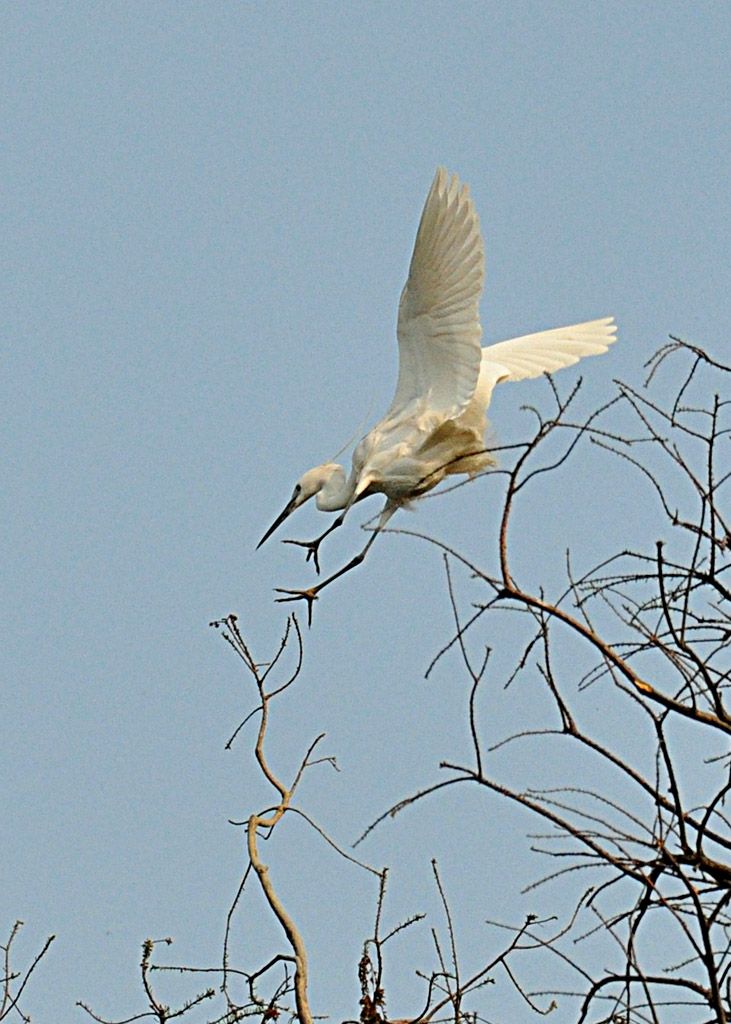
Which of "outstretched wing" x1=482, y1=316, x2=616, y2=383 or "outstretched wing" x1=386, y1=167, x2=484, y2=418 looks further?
"outstretched wing" x1=482, y1=316, x2=616, y2=383

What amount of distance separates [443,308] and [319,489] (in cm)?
127

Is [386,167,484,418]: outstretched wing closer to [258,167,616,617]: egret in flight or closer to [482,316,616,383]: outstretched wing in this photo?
[258,167,616,617]: egret in flight

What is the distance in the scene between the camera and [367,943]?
9.50 ft

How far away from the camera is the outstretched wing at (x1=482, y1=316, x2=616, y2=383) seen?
698 cm

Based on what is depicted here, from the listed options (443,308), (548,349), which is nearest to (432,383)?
(443,308)

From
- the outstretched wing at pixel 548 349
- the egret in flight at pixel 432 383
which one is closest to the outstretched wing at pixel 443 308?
the egret in flight at pixel 432 383

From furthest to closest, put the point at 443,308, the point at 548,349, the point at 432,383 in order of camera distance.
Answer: the point at 548,349, the point at 432,383, the point at 443,308

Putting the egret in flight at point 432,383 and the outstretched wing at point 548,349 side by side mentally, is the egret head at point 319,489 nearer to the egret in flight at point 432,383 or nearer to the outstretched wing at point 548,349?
the egret in flight at point 432,383

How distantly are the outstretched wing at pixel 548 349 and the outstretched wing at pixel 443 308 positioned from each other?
852 millimetres

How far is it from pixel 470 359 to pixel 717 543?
11.1 ft

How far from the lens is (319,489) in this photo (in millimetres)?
6785

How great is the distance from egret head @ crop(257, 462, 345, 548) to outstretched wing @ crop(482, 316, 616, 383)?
33.8 inches

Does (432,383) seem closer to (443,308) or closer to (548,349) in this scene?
(443,308)

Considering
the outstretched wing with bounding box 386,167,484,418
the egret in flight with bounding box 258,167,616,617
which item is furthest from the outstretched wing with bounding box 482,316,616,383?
the outstretched wing with bounding box 386,167,484,418
